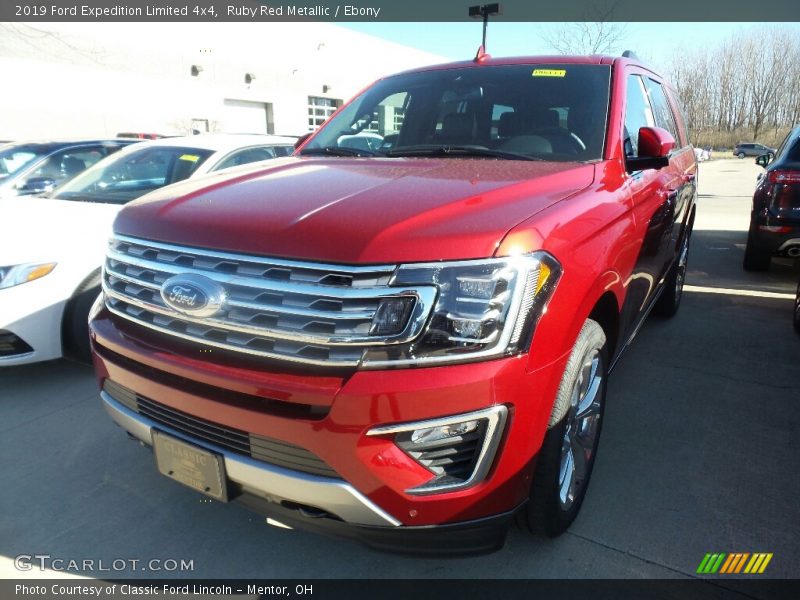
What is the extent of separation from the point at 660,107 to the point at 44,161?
6.57 meters

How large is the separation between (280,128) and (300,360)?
30.0 metres

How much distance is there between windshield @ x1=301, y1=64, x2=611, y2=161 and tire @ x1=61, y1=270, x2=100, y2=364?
174 cm

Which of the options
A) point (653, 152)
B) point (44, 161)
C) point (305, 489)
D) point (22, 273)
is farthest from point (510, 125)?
point (44, 161)

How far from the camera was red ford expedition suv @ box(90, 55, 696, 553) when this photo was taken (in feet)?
5.76

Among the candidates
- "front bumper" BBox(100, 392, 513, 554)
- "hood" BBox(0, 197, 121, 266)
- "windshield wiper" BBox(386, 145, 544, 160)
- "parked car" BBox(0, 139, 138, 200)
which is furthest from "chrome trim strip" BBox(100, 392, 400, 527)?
"parked car" BBox(0, 139, 138, 200)

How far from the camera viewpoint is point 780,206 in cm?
593

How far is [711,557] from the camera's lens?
92.1 inches

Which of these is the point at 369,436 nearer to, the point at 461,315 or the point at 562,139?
the point at 461,315

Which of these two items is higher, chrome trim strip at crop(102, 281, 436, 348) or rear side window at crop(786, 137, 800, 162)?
rear side window at crop(786, 137, 800, 162)

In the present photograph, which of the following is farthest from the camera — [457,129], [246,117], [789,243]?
[246,117]

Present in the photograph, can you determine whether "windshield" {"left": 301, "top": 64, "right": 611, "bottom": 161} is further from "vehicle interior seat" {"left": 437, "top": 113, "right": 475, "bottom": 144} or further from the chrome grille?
the chrome grille

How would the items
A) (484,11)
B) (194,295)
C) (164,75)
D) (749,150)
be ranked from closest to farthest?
(194,295) → (484,11) → (164,75) → (749,150)

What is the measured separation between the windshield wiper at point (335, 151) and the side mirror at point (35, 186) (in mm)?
4034

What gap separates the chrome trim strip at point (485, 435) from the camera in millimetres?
1742
